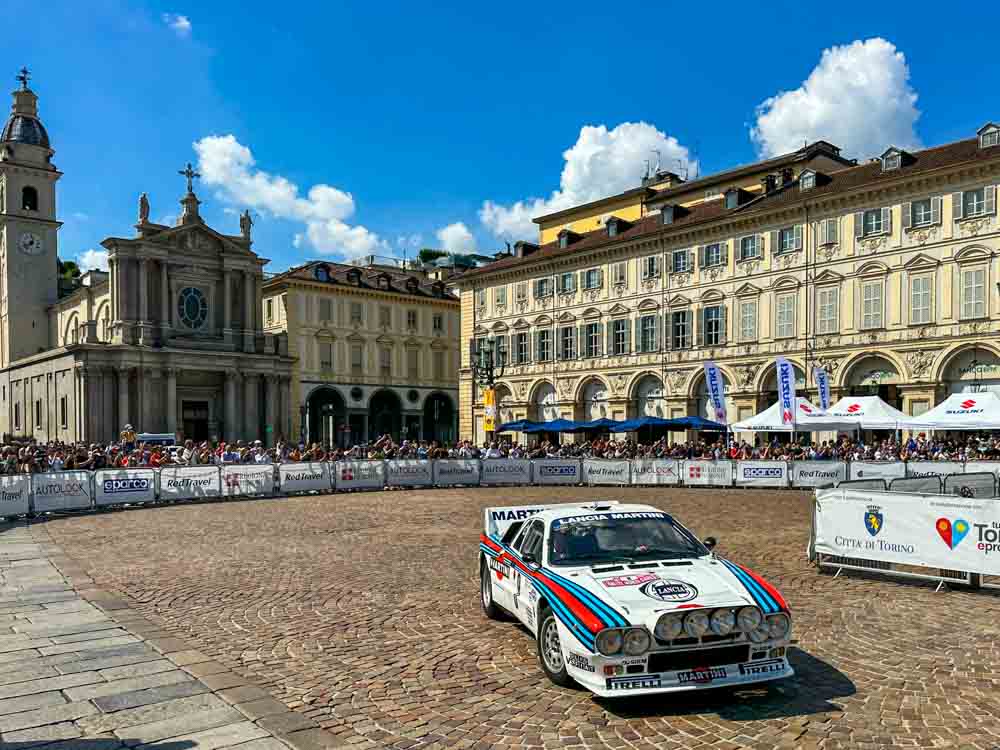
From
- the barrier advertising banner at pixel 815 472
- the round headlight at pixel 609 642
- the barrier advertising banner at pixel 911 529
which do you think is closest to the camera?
the round headlight at pixel 609 642

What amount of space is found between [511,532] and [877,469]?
22115 millimetres

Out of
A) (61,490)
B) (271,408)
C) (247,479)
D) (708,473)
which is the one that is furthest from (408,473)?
(271,408)

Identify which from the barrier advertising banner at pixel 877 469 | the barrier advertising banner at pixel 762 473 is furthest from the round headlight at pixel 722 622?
the barrier advertising banner at pixel 762 473

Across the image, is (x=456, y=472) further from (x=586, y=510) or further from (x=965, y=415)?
(x=586, y=510)

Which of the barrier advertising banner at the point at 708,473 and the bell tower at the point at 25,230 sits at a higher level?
the bell tower at the point at 25,230

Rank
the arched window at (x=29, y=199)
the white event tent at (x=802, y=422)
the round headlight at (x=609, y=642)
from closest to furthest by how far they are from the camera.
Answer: the round headlight at (x=609, y=642)
the white event tent at (x=802, y=422)
the arched window at (x=29, y=199)

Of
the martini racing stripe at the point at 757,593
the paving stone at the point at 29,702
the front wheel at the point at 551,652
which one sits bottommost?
the paving stone at the point at 29,702

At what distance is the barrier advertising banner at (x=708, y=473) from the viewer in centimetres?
3105

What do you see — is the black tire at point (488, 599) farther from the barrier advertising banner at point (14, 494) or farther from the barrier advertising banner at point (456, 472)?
the barrier advertising banner at point (456, 472)

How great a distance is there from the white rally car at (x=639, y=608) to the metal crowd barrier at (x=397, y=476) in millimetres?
14062

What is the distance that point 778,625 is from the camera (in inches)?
279

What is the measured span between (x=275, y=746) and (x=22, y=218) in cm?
7322

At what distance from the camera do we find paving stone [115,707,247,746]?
6.34 metres

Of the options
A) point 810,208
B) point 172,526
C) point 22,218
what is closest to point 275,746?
point 172,526
